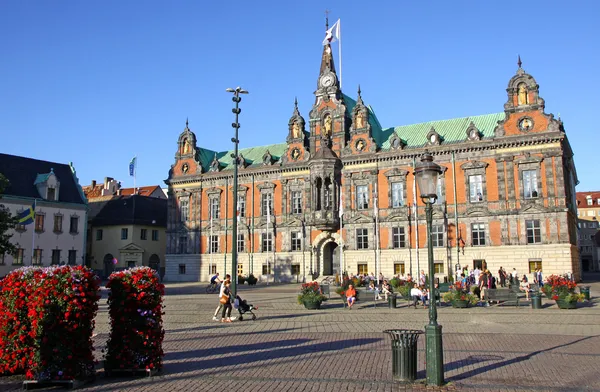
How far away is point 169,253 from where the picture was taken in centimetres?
6356

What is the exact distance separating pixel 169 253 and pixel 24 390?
54.0 metres

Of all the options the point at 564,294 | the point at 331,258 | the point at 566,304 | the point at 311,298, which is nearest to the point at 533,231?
the point at 331,258

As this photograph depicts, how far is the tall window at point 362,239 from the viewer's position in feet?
173

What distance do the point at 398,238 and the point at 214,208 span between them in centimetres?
2238

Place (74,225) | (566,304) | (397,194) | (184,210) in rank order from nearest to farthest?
(566,304)
(397,194)
(74,225)
(184,210)

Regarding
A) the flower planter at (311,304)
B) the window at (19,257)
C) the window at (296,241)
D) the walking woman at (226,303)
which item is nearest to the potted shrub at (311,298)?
the flower planter at (311,304)

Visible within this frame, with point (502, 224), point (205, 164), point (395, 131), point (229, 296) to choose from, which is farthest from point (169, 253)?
point (229, 296)

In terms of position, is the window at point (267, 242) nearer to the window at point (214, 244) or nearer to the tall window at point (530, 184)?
the window at point (214, 244)

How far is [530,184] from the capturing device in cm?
4625

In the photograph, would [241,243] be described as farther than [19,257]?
Yes

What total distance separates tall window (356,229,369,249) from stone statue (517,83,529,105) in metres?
18.6

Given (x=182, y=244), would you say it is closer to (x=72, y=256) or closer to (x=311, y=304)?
(x=72, y=256)

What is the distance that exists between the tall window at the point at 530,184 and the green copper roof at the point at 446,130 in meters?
5.02

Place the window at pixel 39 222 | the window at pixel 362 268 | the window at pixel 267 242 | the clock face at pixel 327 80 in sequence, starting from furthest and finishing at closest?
the window at pixel 267 242 → the clock face at pixel 327 80 → the window at pixel 39 222 → the window at pixel 362 268
